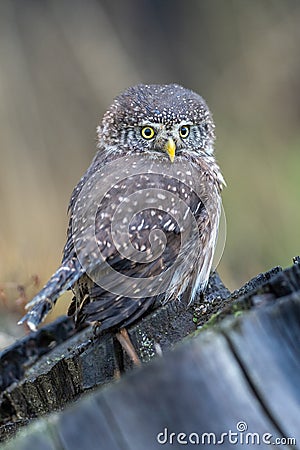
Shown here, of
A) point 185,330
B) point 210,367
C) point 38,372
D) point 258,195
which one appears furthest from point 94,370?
point 258,195

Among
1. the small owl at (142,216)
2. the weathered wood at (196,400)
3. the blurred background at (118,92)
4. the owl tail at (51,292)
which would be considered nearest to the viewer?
the weathered wood at (196,400)

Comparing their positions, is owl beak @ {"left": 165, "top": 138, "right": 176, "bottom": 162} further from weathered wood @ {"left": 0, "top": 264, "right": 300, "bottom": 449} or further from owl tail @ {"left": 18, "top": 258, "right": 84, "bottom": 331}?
weathered wood @ {"left": 0, "top": 264, "right": 300, "bottom": 449}

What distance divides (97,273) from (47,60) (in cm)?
326

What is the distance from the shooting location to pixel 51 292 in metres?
2.84

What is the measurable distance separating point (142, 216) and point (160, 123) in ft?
2.02

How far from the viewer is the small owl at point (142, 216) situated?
2938 millimetres

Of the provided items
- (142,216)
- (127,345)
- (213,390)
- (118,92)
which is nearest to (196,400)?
Answer: (213,390)

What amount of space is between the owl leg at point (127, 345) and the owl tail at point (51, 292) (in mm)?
286

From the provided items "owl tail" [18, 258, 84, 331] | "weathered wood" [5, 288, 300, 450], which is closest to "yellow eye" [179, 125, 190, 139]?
"owl tail" [18, 258, 84, 331]

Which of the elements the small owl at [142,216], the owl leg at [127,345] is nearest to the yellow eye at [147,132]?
the small owl at [142,216]

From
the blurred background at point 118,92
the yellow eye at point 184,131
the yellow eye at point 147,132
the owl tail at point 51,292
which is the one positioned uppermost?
the blurred background at point 118,92

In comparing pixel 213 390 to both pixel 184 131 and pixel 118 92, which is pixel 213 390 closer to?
pixel 184 131

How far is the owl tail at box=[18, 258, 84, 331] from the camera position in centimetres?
272

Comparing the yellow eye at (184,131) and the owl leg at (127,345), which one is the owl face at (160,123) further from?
the owl leg at (127,345)
